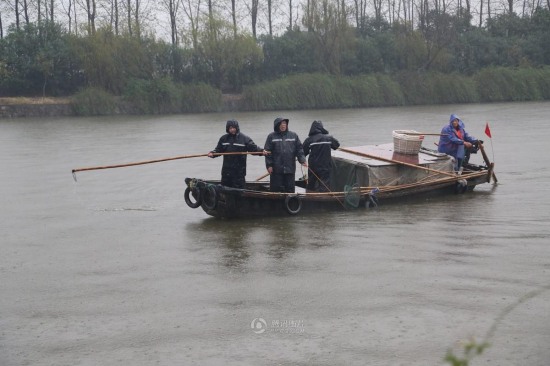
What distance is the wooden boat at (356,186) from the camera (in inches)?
533

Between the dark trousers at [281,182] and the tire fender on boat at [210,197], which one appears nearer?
the tire fender on boat at [210,197]

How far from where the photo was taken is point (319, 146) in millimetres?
14031

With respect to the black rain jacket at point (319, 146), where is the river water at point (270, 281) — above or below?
below

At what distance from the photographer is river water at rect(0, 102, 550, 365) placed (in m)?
7.33

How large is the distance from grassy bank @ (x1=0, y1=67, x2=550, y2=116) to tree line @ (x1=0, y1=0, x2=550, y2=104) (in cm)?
90

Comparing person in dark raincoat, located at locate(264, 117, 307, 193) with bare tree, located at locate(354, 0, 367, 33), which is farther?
bare tree, located at locate(354, 0, 367, 33)

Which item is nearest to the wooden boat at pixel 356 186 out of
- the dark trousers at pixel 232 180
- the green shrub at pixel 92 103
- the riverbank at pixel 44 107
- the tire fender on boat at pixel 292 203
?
the tire fender on boat at pixel 292 203

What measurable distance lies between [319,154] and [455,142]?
11.3 feet

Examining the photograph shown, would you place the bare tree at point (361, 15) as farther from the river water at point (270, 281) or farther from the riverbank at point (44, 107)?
the river water at point (270, 281)

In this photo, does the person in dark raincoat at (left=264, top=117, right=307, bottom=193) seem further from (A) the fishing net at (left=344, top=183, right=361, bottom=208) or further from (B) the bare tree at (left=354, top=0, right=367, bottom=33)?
(B) the bare tree at (left=354, top=0, right=367, bottom=33)

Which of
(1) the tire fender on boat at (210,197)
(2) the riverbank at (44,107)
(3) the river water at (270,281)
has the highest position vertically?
(2) the riverbank at (44,107)

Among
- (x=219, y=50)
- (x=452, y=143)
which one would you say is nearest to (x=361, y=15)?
(x=219, y=50)

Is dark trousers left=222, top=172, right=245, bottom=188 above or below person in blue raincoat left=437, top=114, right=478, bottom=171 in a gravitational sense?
below

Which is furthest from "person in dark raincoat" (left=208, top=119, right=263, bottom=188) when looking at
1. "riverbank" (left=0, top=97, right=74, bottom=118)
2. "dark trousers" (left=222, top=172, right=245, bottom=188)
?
"riverbank" (left=0, top=97, right=74, bottom=118)
